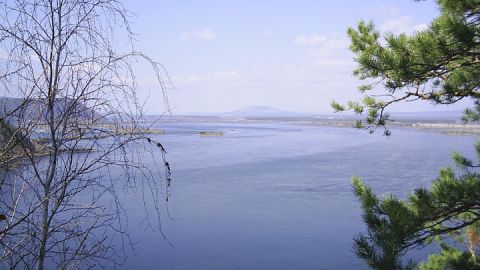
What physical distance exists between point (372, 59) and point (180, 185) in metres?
18.2

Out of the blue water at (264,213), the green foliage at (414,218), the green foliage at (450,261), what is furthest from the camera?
the blue water at (264,213)

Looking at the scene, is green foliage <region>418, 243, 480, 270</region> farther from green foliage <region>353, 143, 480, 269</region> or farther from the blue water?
the blue water

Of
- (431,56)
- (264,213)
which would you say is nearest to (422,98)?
A: (431,56)

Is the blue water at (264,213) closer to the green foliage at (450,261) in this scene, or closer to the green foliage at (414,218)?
the green foliage at (450,261)

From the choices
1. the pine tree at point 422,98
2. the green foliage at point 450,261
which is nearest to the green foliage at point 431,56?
the pine tree at point 422,98

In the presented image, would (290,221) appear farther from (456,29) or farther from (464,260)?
(456,29)

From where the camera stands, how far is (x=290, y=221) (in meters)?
16.2

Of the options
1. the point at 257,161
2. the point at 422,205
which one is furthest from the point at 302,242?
the point at 257,161

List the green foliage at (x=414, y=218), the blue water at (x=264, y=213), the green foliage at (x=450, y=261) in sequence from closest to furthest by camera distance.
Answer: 1. the green foliage at (x=414, y=218)
2. the green foliage at (x=450, y=261)
3. the blue water at (x=264, y=213)

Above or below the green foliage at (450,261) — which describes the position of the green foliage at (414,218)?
above

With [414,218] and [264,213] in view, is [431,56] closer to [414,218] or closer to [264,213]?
[414,218]

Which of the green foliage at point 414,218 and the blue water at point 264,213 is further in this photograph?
the blue water at point 264,213

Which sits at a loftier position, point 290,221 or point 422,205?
point 422,205

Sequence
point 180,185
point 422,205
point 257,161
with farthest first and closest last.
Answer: point 257,161
point 180,185
point 422,205
